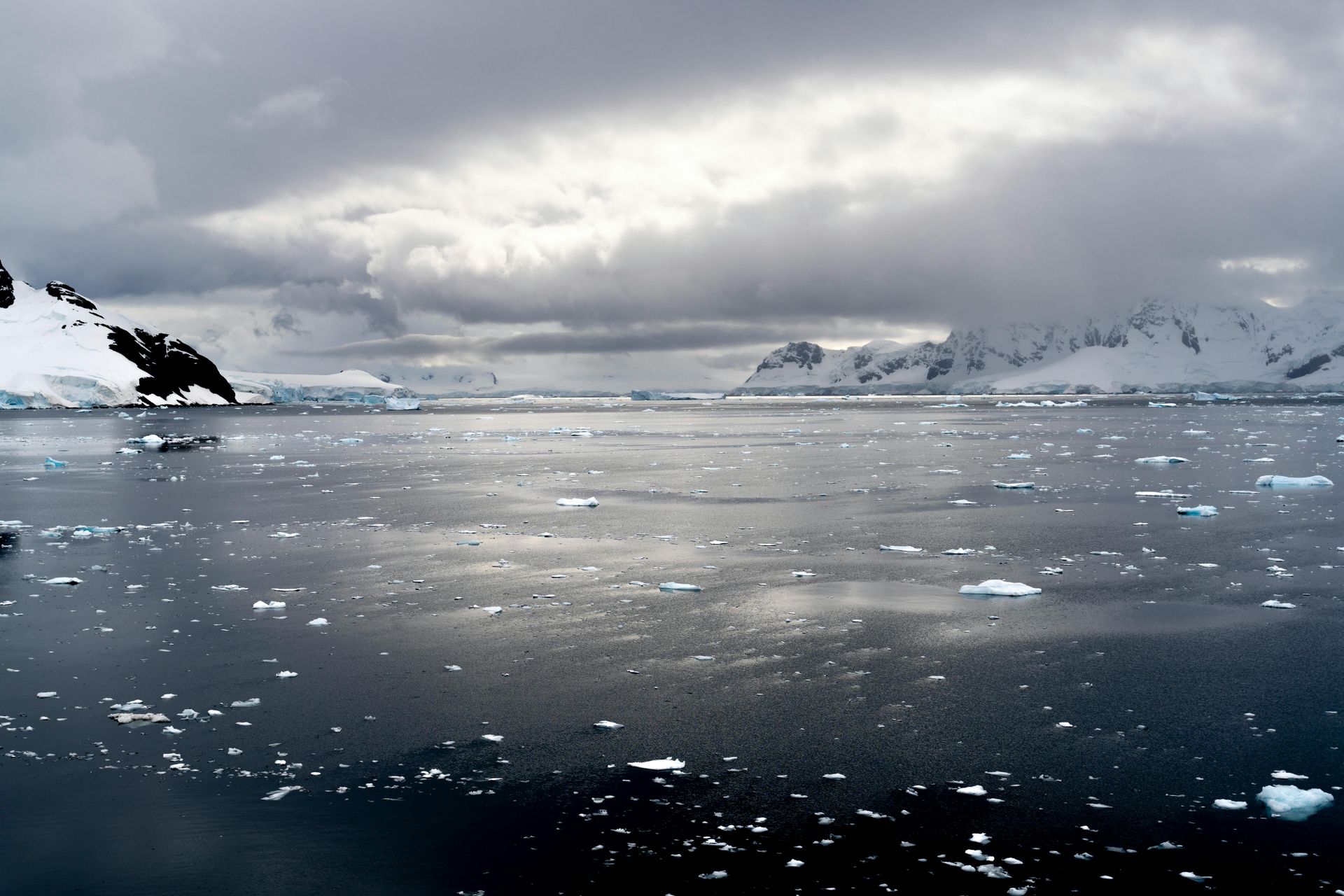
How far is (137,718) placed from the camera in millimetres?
7598

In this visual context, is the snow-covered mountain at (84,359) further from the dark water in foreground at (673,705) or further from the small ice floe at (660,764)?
the small ice floe at (660,764)

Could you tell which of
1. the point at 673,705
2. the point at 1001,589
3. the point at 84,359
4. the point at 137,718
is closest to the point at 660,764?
the point at 673,705

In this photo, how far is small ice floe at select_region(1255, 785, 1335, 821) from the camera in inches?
230

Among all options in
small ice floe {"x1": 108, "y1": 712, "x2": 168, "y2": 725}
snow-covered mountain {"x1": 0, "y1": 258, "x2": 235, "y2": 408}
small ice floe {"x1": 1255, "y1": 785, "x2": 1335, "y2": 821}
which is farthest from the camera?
snow-covered mountain {"x1": 0, "y1": 258, "x2": 235, "y2": 408}

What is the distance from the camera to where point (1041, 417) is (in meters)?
88.1

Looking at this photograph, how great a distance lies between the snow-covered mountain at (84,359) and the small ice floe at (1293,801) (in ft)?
496

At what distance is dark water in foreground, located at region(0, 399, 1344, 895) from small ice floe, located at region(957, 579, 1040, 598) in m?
0.19

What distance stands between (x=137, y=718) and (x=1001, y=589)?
9.06m

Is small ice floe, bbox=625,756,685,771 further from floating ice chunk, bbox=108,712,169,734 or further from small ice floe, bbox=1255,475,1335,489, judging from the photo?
small ice floe, bbox=1255,475,1335,489

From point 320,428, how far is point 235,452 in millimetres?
32265

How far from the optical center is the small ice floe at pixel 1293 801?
585 centimetres

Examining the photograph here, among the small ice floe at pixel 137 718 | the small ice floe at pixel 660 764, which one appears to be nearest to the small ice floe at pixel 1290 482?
the small ice floe at pixel 660 764

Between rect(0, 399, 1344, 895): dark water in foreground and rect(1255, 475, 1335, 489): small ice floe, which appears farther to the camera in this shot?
rect(1255, 475, 1335, 489): small ice floe

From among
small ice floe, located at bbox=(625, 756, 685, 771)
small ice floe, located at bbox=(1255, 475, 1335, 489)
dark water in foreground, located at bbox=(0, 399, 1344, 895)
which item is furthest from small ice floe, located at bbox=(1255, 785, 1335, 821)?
small ice floe, located at bbox=(1255, 475, 1335, 489)
